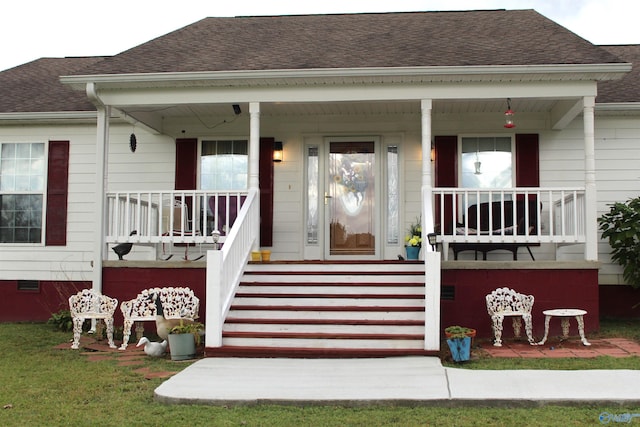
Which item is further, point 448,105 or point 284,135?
point 284,135

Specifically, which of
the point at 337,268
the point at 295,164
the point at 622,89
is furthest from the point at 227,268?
the point at 622,89

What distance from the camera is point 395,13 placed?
11047 millimetres

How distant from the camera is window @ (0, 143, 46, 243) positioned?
10000 mm

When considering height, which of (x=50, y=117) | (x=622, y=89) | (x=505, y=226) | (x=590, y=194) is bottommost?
(x=505, y=226)

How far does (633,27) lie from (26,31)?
1034 inches

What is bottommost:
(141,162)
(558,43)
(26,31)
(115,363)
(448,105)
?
(115,363)

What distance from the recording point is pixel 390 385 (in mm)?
5066

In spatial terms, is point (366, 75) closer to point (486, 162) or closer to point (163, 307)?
point (486, 162)

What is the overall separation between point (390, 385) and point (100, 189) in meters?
5.16

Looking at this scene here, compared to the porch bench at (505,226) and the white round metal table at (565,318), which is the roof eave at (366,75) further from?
the white round metal table at (565,318)

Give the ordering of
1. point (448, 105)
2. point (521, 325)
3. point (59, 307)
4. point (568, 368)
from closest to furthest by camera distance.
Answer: point (568, 368) < point (521, 325) < point (448, 105) < point (59, 307)

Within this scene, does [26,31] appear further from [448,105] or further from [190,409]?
[190,409]

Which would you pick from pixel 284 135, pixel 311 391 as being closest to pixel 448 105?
pixel 284 135

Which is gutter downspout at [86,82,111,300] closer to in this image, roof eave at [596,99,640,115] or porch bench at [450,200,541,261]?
porch bench at [450,200,541,261]
